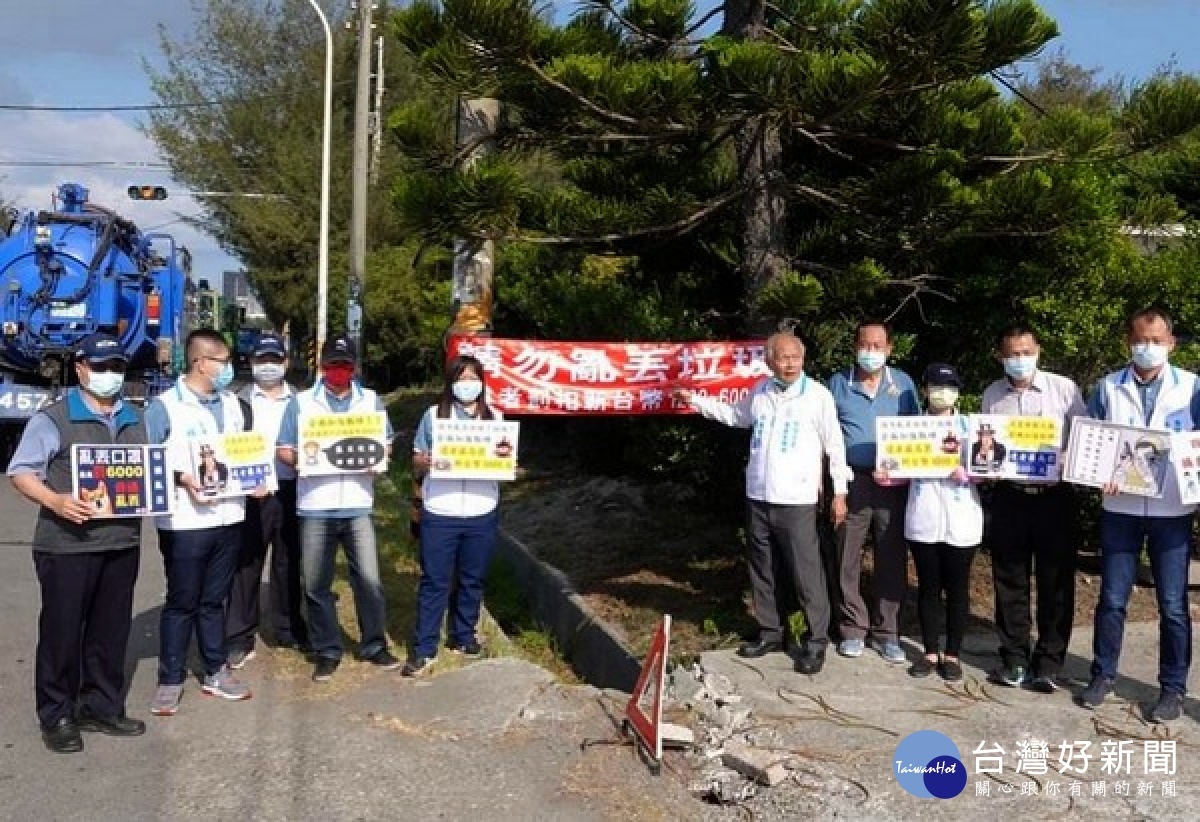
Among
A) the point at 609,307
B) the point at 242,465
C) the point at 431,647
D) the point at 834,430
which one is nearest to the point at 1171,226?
the point at 834,430

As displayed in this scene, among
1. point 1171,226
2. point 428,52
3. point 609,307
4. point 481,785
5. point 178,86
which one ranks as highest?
point 178,86

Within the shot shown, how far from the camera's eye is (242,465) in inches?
205

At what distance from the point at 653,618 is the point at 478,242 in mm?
2459

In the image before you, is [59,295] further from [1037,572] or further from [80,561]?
[1037,572]

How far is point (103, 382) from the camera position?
4.62 meters

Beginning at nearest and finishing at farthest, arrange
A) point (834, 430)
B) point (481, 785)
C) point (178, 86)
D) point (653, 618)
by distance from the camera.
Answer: point (481, 785) < point (834, 430) < point (653, 618) < point (178, 86)

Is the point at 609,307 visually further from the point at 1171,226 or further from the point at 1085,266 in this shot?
the point at 1171,226

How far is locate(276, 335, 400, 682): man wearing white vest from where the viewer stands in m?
5.59

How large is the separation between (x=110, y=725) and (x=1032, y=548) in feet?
14.1

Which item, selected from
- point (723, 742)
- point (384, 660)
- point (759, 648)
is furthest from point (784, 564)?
point (384, 660)

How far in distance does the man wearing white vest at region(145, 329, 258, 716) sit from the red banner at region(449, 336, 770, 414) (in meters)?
1.68

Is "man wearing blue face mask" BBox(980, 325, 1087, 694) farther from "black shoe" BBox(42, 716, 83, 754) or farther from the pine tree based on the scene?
"black shoe" BBox(42, 716, 83, 754)

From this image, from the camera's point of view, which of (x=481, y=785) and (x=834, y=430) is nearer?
(x=481, y=785)

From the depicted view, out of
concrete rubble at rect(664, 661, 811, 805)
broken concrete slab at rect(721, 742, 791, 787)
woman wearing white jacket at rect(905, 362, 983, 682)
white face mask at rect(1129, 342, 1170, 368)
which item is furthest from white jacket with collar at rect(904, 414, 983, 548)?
broken concrete slab at rect(721, 742, 791, 787)
